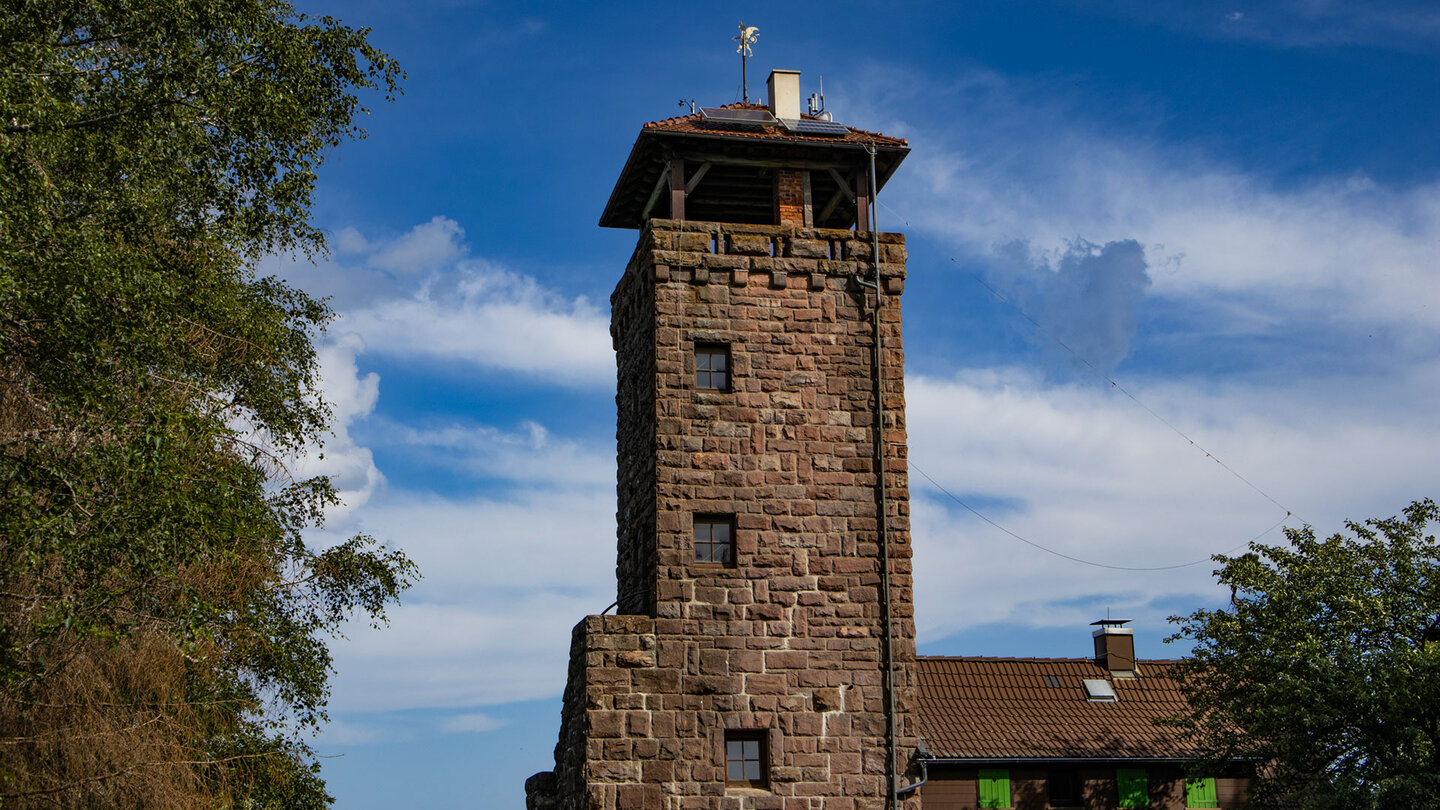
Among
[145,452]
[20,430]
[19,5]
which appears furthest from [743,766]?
[19,5]

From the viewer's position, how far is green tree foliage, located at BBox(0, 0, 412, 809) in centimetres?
1246

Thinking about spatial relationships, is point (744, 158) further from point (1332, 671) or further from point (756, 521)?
point (1332, 671)

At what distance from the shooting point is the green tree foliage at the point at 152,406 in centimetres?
1246

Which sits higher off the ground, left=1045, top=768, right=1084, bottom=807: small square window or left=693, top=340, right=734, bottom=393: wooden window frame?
left=693, top=340, right=734, bottom=393: wooden window frame

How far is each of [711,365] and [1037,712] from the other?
47.1 ft

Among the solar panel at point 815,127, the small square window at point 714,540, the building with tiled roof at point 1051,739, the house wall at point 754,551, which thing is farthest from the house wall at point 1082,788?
the solar panel at point 815,127

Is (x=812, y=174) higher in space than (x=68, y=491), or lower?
higher

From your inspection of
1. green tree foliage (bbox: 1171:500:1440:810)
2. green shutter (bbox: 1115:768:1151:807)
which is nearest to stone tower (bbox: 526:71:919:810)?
green tree foliage (bbox: 1171:500:1440:810)

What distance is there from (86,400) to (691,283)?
713 cm

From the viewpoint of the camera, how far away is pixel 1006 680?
28.1m

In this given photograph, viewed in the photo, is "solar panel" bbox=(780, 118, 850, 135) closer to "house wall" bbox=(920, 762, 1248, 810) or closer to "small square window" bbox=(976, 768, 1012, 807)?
"house wall" bbox=(920, 762, 1248, 810)

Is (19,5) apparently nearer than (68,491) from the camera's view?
No

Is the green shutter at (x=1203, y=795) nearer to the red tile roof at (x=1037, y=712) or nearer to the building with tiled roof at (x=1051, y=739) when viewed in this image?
the building with tiled roof at (x=1051, y=739)

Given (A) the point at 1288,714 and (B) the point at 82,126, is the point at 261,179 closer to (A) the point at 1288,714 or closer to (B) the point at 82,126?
(B) the point at 82,126
